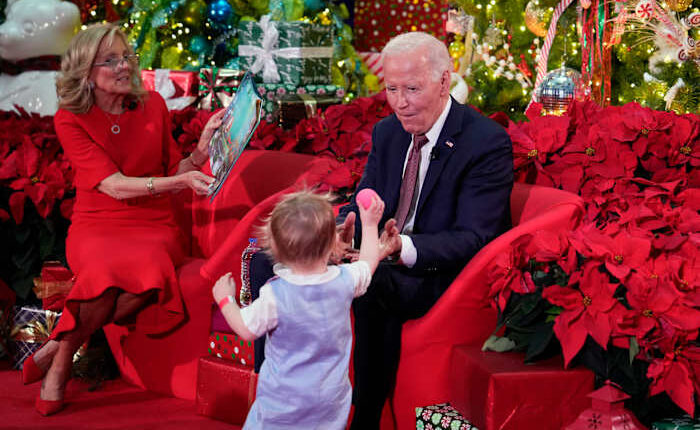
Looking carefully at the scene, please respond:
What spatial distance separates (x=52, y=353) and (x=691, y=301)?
244 cm

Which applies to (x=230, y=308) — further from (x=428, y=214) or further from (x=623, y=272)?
(x=623, y=272)

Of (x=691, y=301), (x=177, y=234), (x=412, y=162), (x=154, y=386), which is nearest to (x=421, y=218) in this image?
(x=412, y=162)

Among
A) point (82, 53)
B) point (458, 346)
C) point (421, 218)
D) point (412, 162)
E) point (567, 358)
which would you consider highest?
point (82, 53)

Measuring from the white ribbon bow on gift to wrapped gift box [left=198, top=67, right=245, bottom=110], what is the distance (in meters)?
0.21

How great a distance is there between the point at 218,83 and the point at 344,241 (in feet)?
9.66

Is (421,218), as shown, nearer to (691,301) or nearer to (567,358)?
(567,358)

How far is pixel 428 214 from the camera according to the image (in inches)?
99.1

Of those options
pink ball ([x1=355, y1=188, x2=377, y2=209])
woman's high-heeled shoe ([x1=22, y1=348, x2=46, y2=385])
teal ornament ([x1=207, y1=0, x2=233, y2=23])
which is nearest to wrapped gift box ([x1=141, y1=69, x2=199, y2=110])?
teal ornament ([x1=207, y1=0, x2=233, y2=23])

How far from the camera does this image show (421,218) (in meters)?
2.53

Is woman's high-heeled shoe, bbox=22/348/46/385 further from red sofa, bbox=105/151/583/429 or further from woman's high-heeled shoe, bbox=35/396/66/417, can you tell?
red sofa, bbox=105/151/583/429

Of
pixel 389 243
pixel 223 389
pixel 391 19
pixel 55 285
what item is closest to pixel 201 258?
pixel 55 285

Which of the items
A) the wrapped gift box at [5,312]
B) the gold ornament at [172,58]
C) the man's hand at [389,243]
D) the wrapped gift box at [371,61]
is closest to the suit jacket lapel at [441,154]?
the man's hand at [389,243]

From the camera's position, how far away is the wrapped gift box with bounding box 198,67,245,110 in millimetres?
4922

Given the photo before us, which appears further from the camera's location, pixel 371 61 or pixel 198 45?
pixel 371 61
